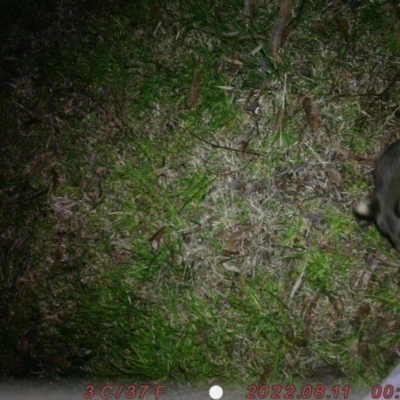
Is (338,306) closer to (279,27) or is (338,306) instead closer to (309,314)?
(309,314)

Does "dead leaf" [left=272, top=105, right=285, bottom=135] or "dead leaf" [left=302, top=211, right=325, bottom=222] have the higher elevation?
"dead leaf" [left=272, top=105, right=285, bottom=135]

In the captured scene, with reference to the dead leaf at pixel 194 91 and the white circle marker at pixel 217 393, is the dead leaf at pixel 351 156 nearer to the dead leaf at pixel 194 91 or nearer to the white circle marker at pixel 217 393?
the dead leaf at pixel 194 91

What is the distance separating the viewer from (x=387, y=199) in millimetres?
2865

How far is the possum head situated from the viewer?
2844 millimetres

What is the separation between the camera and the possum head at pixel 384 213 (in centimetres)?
284

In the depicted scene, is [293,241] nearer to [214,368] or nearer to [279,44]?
[214,368]

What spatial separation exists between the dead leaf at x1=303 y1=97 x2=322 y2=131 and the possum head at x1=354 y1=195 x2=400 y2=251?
1.82 ft

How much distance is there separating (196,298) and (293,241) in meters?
0.68

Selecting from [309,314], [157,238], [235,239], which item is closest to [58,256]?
[157,238]

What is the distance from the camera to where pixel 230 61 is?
3301 millimetres

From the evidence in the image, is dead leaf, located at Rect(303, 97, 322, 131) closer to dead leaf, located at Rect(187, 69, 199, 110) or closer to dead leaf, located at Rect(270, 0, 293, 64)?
dead leaf, located at Rect(270, 0, 293, 64)

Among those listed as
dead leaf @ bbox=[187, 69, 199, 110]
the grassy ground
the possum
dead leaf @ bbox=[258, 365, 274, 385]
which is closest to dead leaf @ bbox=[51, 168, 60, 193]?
the grassy ground

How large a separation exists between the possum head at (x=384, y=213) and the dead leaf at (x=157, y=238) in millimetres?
1161

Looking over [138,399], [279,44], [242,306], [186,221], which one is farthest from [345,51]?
[138,399]
